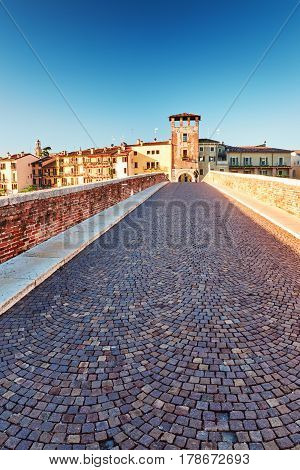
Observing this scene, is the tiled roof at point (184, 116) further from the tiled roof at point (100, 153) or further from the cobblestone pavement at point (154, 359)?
the cobblestone pavement at point (154, 359)

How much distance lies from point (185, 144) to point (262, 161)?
20491 millimetres

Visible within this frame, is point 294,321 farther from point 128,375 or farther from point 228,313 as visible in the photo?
point 128,375

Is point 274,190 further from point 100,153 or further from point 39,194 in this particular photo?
point 100,153

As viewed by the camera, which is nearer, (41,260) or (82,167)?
(41,260)

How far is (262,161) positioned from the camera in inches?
2963

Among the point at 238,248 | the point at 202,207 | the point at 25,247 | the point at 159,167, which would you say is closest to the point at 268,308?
the point at 238,248

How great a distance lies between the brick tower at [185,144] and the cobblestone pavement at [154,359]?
64.5m

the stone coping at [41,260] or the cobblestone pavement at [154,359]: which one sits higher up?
the stone coping at [41,260]

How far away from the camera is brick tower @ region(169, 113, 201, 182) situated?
68438 millimetres

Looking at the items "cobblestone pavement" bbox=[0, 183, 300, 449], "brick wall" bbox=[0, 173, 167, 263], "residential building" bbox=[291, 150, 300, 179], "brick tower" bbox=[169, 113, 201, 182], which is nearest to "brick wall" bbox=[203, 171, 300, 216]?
"cobblestone pavement" bbox=[0, 183, 300, 449]

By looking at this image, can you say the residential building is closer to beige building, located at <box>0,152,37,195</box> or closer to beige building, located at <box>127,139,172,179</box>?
beige building, located at <box>127,139,172,179</box>

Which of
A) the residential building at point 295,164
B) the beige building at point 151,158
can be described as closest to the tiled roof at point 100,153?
the beige building at point 151,158

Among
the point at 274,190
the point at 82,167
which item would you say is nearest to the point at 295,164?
the point at 82,167

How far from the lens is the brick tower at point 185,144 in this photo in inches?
2694
